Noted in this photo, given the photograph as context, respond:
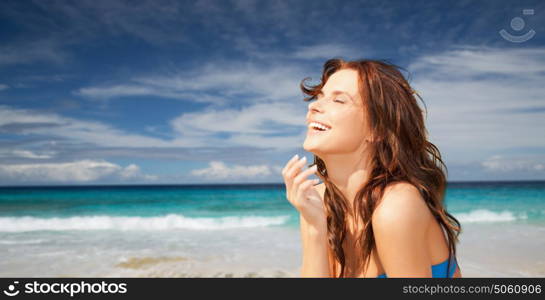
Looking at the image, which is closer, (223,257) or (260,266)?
(260,266)

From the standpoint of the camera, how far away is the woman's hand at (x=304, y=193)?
1.92m

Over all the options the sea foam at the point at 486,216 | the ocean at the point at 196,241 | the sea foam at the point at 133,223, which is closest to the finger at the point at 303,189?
the ocean at the point at 196,241

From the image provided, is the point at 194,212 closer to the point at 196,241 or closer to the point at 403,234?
the point at 196,241

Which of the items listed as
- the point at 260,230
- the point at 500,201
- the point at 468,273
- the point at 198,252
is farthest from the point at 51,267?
the point at 500,201

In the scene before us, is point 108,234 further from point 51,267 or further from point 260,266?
point 260,266

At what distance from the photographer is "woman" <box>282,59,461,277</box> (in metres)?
1.96

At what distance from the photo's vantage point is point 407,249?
178 centimetres

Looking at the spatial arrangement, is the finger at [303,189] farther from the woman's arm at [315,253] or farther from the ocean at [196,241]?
the ocean at [196,241]

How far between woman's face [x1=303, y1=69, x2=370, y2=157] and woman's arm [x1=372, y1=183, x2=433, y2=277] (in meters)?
0.34

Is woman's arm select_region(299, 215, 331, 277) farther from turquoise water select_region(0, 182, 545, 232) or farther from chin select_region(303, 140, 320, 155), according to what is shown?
turquoise water select_region(0, 182, 545, 232)

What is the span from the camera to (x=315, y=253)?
203 centimetres

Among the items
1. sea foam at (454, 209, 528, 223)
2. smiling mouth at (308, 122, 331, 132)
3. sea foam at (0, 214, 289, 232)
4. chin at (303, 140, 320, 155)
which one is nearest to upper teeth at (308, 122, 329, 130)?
smiling mouth at (308, 122, 331, 132)

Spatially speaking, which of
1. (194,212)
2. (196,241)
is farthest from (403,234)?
(194,212)

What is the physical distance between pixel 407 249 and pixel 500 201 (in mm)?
27158
